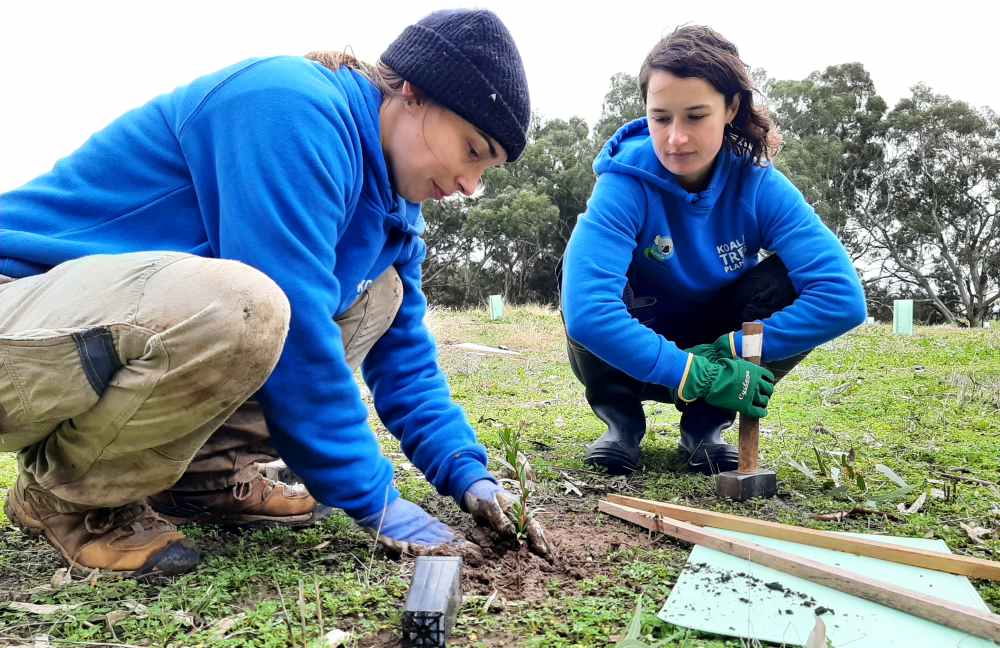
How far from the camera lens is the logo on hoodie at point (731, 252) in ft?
10.4

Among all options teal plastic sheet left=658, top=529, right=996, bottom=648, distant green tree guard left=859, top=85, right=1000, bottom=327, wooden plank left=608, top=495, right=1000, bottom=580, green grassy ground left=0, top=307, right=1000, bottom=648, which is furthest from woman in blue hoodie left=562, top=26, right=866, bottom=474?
distant green tree guard left=859, top=85, right=1000, bottom=327

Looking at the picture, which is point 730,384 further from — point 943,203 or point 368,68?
point 943,203

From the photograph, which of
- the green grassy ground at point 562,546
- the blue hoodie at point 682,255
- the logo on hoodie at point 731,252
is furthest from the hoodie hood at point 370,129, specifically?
the logo on hoodie at point 731,252

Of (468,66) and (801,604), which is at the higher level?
(468,66)

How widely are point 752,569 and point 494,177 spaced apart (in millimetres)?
27120

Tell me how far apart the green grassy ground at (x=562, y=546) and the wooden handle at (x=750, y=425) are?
155 millimetres

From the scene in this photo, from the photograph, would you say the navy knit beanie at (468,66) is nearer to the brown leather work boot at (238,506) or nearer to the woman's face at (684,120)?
the woman's face at (684,120)

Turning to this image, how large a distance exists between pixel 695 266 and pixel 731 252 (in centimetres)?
16

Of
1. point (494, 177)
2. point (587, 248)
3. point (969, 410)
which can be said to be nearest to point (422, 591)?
point (587, 248)

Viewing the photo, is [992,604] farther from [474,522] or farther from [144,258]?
[144,258]

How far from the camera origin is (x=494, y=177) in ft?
92.9

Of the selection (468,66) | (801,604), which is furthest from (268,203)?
(801,604)

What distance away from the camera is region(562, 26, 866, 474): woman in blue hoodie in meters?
2.87

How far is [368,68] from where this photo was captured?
2164 mm
